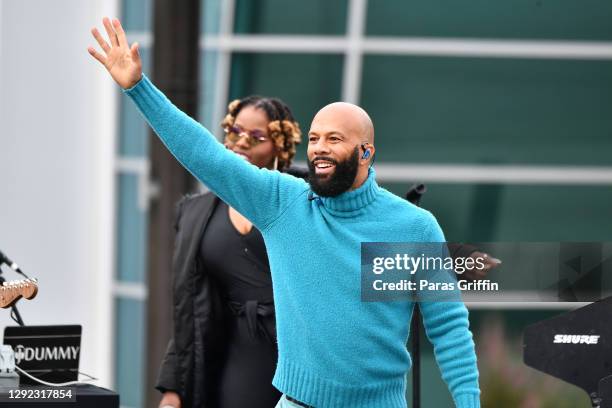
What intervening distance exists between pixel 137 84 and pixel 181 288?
1.44 meters

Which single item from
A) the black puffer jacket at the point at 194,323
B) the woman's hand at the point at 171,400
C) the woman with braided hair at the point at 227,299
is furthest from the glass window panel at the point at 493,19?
the woman's hand at the point at 171,400

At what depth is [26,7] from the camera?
11758 mm

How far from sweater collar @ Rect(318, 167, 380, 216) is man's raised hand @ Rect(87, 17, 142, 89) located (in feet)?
2.43

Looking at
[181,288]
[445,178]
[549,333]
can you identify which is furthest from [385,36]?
[549,333]

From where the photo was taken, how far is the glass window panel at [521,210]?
1139 cm

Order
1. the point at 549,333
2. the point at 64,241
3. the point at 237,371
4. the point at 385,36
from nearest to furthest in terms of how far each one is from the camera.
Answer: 1. the point at 549,333
2. the point at 237,371
3. the point at 385,36
4. the point at 64,241

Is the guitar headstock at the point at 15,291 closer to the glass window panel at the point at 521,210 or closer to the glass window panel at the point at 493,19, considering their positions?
the glass window panel at the point at 521,210

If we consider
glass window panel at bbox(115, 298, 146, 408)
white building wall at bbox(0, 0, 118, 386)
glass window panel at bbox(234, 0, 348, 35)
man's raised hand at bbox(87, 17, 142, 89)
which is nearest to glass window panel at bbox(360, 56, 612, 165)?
glass window panel at bbox(234, 0, 348, 35)

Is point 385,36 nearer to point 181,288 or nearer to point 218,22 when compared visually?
point 218,22

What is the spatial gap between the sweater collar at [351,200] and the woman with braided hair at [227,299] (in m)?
1.01

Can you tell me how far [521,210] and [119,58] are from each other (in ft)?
23.1

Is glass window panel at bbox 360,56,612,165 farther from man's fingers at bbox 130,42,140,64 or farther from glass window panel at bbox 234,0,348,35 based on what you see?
man's fingers at bbox 130,42,140,64

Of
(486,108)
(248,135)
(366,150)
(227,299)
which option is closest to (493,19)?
(486,108)

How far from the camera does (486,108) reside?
11.4 m
